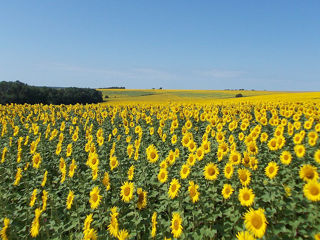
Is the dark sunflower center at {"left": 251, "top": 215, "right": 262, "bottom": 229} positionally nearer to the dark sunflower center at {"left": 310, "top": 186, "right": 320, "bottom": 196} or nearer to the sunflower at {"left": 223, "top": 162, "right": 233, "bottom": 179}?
the dark sunflower center at {"left": 310, "top": 186, "right": 320, "bottom": 196}

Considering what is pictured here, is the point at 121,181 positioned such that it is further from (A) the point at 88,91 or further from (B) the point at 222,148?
(A) the point at 88,91

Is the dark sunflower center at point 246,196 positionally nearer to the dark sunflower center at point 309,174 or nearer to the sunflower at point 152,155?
the dark sunflower center at point 309,174

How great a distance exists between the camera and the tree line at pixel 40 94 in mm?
44319

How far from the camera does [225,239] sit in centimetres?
438

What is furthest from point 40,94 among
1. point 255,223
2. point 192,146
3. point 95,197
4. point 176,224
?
point 255,223

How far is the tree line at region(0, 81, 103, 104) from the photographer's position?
4432 cm

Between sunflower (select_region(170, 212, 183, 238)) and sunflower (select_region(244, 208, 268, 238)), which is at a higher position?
sunflower (select_region(244, 208, 268, 238))

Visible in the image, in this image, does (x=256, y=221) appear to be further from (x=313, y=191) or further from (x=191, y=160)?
(x=191, y=160)

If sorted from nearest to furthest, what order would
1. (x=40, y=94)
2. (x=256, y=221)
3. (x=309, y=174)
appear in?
(x=256, y=221) < (x=309, y=174) < (x=40, y=94)

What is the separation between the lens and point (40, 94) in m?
46.8

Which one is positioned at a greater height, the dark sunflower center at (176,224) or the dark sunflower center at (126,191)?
the dark sunflower center at (126,191)

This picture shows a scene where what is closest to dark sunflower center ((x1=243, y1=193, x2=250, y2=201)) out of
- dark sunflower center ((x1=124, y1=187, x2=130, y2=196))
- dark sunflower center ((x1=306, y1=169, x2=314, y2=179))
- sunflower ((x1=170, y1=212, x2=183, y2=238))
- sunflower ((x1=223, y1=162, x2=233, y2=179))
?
sunflower ((x1=223, y1=162, x2=233, y2=179))

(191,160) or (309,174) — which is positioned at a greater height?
(309,174)

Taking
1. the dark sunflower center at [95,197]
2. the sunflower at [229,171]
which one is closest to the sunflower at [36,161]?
the dark sunflower center at [95,197]
